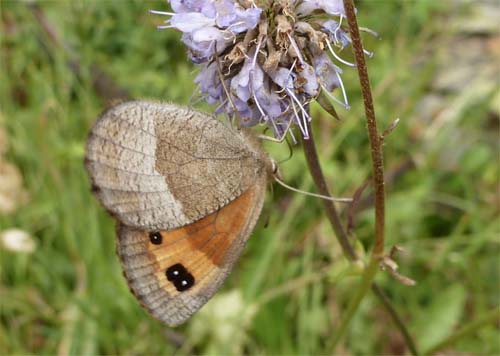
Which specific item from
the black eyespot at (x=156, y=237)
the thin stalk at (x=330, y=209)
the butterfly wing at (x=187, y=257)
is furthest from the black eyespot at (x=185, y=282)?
the thin stalk at (x=330, y=209)

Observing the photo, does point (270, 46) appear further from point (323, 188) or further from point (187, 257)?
point (187, 257)

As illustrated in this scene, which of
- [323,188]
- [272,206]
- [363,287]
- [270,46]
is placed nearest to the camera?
[270,46]

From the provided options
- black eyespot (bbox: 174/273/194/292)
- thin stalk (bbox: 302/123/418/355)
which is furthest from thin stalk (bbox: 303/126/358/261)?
black eyespot (bbox: 174/273/194/292)

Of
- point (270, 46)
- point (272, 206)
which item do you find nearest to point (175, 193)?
point (270, 46)

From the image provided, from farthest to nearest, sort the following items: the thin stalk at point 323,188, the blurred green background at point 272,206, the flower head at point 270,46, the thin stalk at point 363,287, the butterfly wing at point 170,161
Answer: the blurred green background at point 272,206
the thin stalk at point 363,287
the butterfly wing at point 170,161
the thin stalk at point 323,188
the flower head at point 270,46

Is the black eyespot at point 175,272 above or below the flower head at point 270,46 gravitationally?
below

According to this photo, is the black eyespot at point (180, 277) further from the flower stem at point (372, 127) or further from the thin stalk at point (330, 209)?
the flower stem at point (372, 127)

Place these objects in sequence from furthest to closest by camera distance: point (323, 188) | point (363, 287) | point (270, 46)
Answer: point (363, 287) < point (323, 188) < point (270, 46)

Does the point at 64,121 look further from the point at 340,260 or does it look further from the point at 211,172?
A: the point at 211,172
